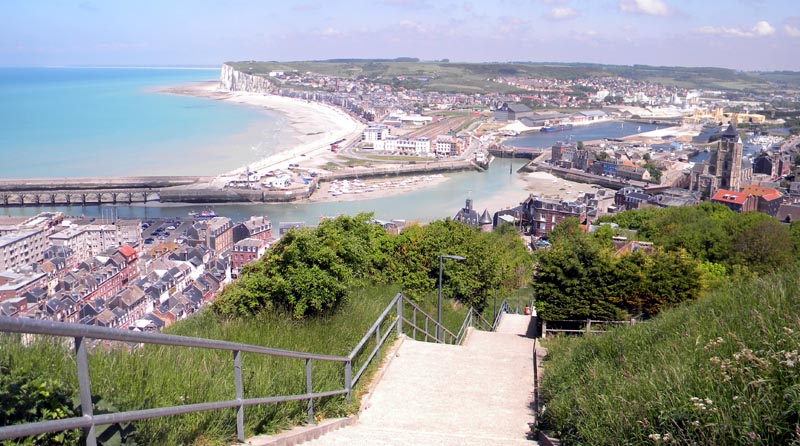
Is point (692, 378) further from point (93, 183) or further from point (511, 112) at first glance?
point (511, 112)

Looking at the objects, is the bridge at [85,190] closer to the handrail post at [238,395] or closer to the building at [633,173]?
the building at [633,173]

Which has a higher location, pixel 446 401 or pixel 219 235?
pixel 446 401

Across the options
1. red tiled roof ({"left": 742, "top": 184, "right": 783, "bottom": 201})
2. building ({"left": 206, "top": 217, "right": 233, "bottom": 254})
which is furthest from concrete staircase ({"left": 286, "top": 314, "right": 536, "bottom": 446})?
red tiled roof ({"left": 742, "top": 184, "right": 783, "bottom": 201})

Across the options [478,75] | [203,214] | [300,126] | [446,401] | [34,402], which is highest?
[478,75]

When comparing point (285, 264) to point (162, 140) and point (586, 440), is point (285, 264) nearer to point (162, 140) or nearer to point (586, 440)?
point (586, 440)

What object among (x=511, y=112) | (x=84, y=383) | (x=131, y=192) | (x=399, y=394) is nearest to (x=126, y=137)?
(x=131, y=192)

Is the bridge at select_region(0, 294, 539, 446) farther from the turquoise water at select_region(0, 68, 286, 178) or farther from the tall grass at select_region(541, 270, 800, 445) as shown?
the turquoise water at select_region(0, 68, 286, 178)

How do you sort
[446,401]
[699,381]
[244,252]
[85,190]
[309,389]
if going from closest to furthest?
[699,381], [309,389], [446,401], [244,252], [85,190]

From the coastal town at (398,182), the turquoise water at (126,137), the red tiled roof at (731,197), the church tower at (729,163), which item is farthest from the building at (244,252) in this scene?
the church tower at (729,163)
